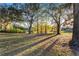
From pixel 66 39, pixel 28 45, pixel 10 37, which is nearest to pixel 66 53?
pixel 66 39

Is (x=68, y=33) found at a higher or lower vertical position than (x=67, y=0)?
lower

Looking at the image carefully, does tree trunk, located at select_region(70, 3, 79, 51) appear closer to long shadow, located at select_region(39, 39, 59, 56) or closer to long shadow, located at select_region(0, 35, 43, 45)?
long shadow, located at select_region(39, 39, 59, 56)

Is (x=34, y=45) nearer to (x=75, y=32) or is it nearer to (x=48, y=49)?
(x=48, y=49)

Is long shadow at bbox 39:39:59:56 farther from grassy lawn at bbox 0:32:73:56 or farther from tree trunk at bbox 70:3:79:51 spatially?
tree trunk at bbox 70:3:79:51

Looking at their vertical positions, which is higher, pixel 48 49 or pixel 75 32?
pixel 75 32

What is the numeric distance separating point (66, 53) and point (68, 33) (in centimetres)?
19

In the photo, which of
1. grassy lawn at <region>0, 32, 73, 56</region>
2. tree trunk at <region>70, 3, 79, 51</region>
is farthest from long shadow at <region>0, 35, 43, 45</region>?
tree trunk at <region>70, 3, 79, 51</region>

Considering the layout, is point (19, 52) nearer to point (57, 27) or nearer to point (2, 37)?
point (2, 37)

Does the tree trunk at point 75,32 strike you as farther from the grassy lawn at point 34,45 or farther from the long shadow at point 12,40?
the long shadow at point 12,40

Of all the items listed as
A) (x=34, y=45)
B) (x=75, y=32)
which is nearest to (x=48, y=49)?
(x=34, y=45)

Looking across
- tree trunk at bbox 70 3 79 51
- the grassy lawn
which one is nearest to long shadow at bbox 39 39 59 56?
the grassy lawn

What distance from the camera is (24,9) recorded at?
91.8 inches

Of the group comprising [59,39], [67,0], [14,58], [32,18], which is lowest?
[14,58]

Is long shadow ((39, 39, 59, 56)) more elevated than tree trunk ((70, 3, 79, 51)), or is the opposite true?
tree trunk ((70, 3, 79, 51))
